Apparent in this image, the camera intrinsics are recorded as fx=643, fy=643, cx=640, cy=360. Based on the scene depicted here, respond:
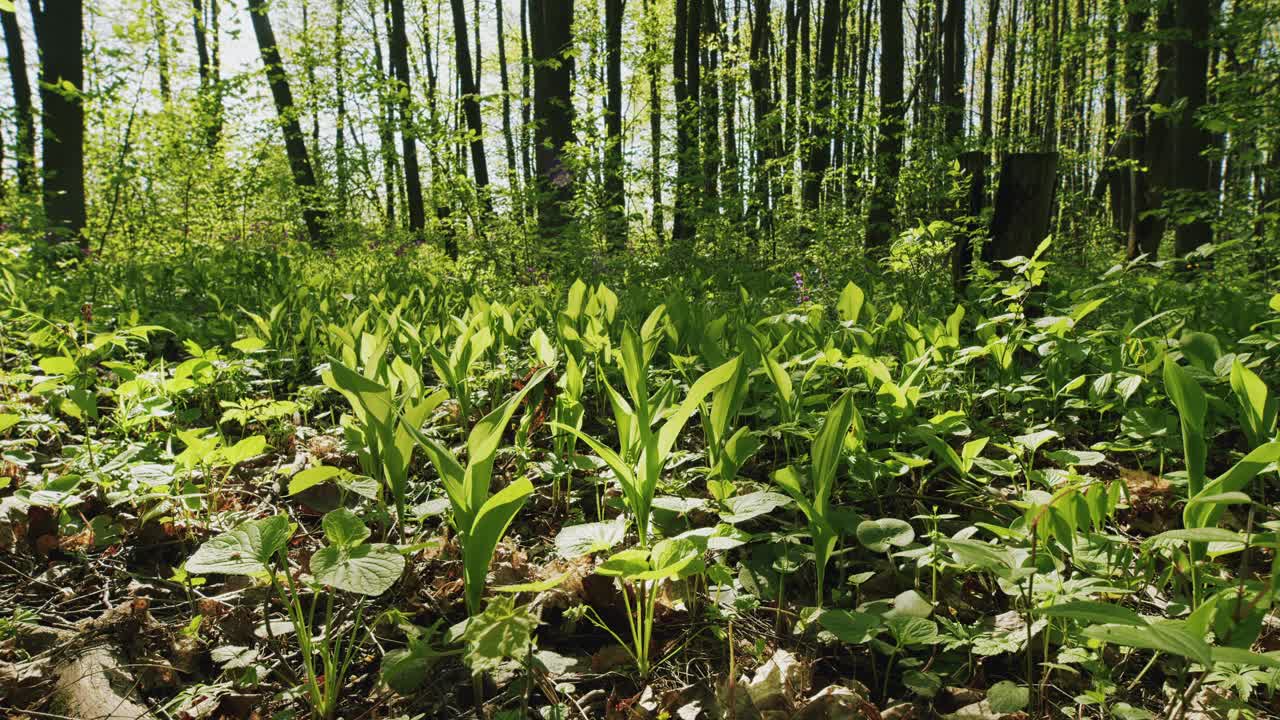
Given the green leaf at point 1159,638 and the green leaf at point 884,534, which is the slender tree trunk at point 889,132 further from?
the green leaf at point 1159,638

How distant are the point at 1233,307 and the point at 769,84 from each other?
17381 mm

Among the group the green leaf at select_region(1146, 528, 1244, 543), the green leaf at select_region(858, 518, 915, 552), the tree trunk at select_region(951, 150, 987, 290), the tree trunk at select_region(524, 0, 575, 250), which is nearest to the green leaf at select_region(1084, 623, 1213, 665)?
the green leaf at select_region(1146, 528, 1244, 543)

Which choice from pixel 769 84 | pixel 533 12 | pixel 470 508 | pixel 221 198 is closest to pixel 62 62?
pixel 221 198

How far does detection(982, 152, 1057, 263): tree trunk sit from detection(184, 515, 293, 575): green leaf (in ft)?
12.3

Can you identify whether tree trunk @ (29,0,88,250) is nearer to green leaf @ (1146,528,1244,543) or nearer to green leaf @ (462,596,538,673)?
green leaf @ (462,596,538,673)

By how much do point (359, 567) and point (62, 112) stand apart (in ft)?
27.4

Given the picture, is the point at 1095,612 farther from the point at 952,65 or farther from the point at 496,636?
the point at 952,65

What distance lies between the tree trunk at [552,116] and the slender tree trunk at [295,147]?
11.7ft

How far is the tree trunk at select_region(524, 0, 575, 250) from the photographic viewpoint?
7047 millimetres

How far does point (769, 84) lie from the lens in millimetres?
18250

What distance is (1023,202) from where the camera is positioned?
11.6 feet

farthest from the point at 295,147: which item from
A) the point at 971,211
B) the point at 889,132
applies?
the point at 971,211

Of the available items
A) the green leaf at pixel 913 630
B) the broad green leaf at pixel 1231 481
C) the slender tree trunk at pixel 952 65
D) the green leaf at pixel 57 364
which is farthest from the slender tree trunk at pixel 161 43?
the slender tree trunk at pixel 952 65

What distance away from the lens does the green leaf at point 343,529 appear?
3.75ft
